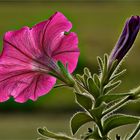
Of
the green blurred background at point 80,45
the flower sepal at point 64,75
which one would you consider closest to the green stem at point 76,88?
the flower sepal at point 64,75

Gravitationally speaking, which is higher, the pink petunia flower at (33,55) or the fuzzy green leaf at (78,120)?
the pink petunia flower at (33,55)

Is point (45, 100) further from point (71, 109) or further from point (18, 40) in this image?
point (18, 40)

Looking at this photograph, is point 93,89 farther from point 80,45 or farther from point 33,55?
point 80,45

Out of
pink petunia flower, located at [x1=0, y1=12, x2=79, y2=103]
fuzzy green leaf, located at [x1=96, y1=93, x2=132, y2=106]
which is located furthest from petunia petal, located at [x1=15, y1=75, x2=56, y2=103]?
fuzzy green leaf, located at [x1=96, y1=93, x2=132, y2=106]

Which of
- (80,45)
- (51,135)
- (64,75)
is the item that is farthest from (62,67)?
(80,45)

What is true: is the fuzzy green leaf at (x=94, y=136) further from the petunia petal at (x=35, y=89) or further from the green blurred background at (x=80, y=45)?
the green blurred background at (x=80, y=45)

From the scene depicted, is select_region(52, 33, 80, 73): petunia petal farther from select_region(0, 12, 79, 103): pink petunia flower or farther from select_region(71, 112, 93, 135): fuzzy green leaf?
select_region(71, 112, 93, 135): fuzzy green leaf

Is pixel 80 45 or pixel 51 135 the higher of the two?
pixel 51 135

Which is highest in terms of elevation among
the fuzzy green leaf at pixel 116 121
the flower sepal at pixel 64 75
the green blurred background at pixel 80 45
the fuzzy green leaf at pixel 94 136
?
the flower sepal at pixel 64 75
